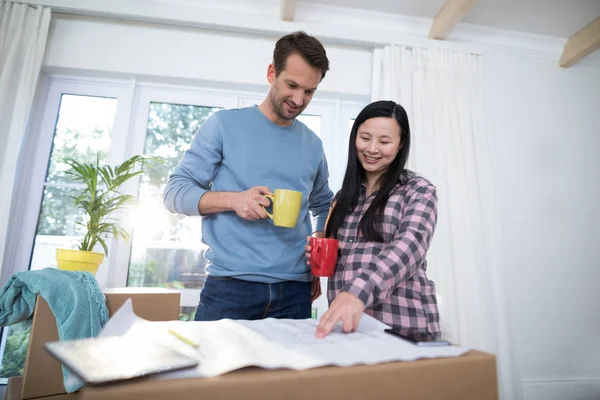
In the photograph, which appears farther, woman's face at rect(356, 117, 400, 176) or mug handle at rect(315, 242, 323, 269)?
woman's face at rect(356, 117, 400, 176)

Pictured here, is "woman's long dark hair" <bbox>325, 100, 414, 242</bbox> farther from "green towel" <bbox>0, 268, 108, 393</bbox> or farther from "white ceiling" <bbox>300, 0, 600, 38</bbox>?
"white ceiling" <bbox>300, 0, 600, 38</bbox>

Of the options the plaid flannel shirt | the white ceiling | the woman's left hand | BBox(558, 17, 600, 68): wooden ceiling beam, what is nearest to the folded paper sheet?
the woman's left hand

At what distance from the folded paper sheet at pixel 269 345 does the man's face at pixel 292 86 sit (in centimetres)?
72

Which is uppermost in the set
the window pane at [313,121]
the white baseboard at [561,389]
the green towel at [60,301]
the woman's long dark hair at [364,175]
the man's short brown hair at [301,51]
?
the window pane at [313,121]

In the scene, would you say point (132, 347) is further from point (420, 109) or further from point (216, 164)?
point (420, 109)

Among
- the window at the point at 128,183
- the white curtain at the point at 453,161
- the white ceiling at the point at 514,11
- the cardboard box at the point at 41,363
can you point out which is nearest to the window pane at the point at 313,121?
the window at the point at 128,183

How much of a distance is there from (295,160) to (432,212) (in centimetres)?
46

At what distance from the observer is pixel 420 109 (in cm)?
264

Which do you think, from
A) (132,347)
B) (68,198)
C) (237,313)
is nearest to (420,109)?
(237,313)

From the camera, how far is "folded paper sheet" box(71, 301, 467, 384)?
410mm

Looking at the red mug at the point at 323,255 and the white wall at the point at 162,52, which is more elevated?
the white wall at the point at 162,52

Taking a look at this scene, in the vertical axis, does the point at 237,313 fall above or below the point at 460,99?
below

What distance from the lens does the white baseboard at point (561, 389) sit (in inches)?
99.3

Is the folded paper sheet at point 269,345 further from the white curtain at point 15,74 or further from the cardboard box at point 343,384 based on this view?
the white curtain at point 15,74
